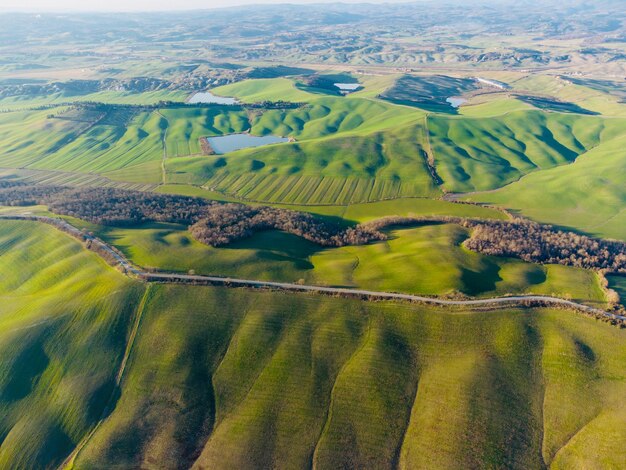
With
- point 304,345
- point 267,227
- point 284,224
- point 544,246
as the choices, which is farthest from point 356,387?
point 544,246

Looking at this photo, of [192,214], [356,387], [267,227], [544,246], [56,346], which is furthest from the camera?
[192,214]

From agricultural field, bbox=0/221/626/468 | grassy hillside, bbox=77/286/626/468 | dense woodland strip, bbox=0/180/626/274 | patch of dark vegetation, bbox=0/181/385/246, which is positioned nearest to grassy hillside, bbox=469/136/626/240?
dense woodland strip, bbox=0/180/626/274

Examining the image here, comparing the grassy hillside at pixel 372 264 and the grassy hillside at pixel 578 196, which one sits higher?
the grassy hillside at pixel 372 264

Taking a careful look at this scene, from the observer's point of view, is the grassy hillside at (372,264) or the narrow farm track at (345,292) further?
the grassy hillside at (372,264)

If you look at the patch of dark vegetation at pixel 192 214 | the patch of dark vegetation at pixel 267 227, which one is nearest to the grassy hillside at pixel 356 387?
the patch of dark vegetation at pixel 267 227

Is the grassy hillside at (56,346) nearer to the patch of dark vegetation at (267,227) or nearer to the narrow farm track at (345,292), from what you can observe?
the narrow farm track at (345,292)

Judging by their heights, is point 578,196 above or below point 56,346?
below

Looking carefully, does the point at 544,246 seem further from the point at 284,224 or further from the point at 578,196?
the point at 284,224
